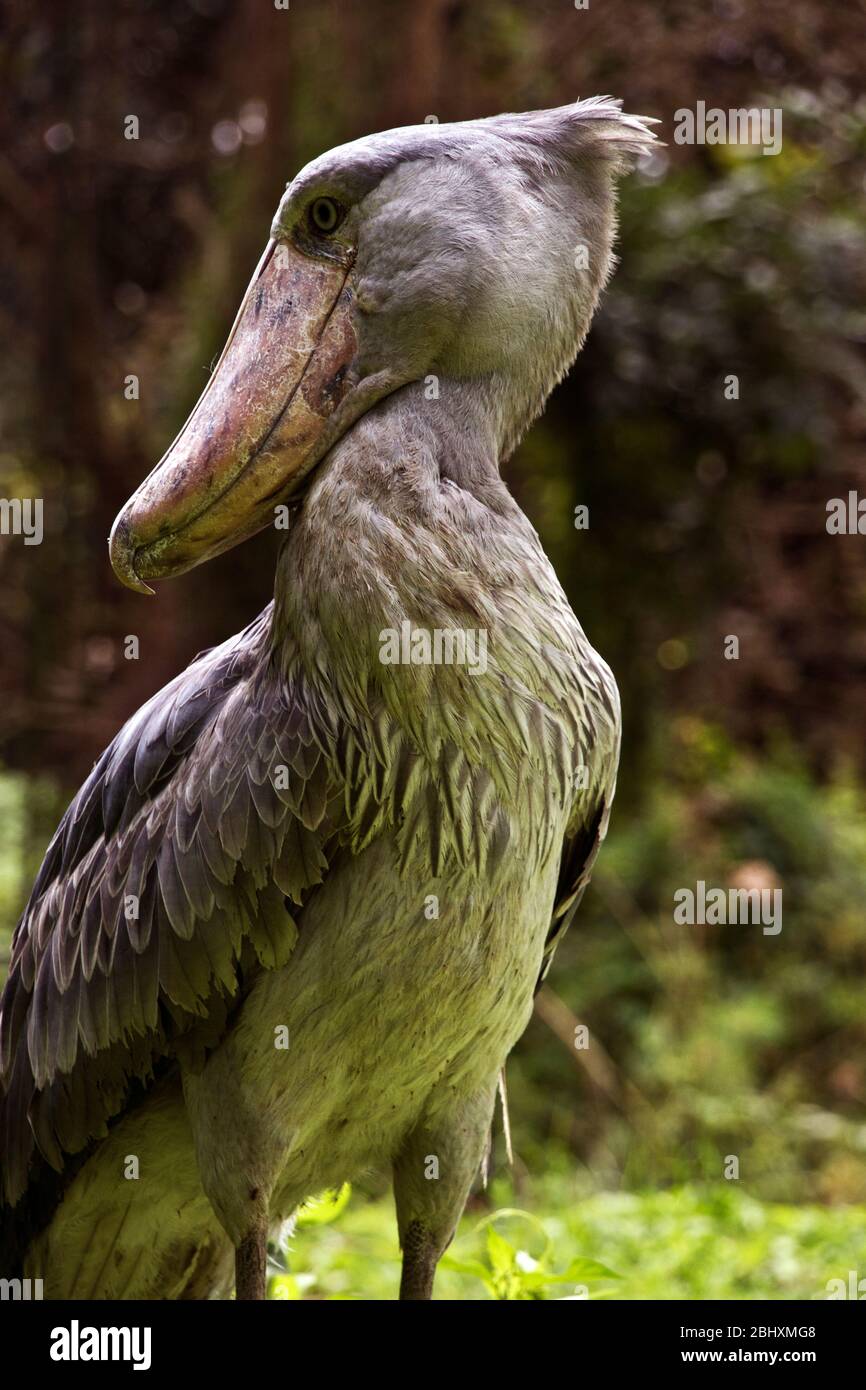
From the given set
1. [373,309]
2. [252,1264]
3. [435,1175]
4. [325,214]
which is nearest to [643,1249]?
[435,1175]

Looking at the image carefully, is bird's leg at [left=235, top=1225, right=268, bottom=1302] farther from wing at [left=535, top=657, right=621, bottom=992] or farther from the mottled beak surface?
the mottled beak surface

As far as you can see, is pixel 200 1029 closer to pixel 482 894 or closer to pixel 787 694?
pixel 482 894

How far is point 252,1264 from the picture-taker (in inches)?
101

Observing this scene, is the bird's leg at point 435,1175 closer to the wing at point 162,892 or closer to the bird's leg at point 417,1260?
the bird's leg at point 417,1260

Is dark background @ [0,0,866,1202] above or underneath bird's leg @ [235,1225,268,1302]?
above

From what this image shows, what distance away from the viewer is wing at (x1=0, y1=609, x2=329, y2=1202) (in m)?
2.47

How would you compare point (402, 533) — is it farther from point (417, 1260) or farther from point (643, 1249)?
point (643, 1249)

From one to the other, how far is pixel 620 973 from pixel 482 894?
4619 mm

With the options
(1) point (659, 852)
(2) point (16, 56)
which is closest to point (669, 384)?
(1) point (659, 852)

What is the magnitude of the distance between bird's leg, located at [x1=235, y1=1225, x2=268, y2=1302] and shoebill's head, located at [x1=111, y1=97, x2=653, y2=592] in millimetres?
1045

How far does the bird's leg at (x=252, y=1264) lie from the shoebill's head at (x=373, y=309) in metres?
1.05

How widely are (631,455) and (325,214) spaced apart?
12.2 feet

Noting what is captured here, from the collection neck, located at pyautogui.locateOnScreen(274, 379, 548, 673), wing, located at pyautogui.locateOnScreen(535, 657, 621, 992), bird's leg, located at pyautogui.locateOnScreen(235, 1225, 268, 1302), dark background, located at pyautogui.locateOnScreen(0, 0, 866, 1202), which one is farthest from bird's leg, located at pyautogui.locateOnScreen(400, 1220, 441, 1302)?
dark background, located at pyautogui.locateOnScreen(0, 0, 866, 1202)
